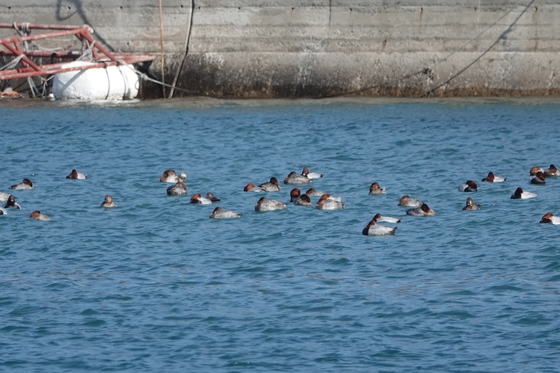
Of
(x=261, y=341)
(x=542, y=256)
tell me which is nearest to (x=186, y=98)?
(x=542, y=256)

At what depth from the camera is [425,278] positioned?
1493 cm

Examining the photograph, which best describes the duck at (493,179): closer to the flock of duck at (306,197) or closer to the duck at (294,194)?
the flock of duck at (306,197)

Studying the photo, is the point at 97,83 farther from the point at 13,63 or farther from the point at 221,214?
the point at 221,214

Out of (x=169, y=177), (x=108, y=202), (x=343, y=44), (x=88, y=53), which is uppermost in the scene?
(x=343, y=44)

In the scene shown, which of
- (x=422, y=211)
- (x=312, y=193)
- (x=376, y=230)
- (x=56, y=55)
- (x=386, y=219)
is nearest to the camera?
(x=376, y=230)

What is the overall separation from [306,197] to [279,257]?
4.00 m

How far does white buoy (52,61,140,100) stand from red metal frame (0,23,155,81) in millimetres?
378

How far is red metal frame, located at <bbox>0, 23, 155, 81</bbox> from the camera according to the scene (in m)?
33.3

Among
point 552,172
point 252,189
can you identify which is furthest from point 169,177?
point 552,172

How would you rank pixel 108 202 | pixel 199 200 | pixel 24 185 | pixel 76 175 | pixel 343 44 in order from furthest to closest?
pixel 343 44, pixel 76 175, pixel 24 185, pixel 199 200, pixel 108 202

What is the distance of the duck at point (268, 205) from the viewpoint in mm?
19797

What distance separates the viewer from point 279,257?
16375 mm

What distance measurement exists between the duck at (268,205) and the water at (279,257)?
17cm

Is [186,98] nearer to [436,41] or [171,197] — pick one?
[436,41]
